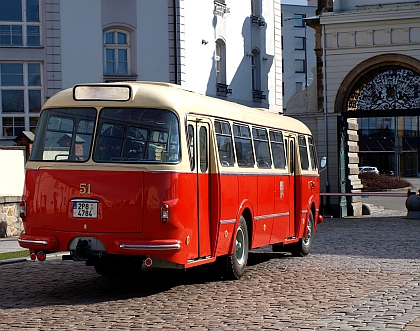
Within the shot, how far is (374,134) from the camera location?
101m

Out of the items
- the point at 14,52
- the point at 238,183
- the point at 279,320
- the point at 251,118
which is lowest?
the point at 279,320

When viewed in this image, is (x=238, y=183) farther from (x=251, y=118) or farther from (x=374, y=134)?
(x=374, y=134)

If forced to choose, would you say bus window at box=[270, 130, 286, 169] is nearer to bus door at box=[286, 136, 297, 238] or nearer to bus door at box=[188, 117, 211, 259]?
bus door at box=[286, 136, 297, 238]

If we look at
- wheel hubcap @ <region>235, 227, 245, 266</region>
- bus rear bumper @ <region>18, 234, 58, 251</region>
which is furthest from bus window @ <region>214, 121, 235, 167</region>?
bus rear bumper @ <region>18, 234, 58, 251</region>

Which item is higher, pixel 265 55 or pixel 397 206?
pixel 265 55

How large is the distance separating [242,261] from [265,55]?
99.2 ft

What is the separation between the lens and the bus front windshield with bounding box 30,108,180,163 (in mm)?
12258

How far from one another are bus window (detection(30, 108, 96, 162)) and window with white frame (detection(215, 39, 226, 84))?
89.1ft

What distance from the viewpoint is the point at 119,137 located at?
12.3 meters

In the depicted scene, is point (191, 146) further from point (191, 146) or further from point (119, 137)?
point (119, 137)

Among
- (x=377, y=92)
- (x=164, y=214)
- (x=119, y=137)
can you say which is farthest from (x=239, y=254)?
(x=377, y=92)

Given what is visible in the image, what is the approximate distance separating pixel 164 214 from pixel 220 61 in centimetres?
2865

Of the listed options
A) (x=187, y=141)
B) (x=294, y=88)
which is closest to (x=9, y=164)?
(x=187, y=141)

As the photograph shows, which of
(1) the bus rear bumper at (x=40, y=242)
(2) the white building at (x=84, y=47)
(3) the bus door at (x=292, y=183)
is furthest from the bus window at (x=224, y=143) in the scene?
(2) the white building at (x=84, y=47)
